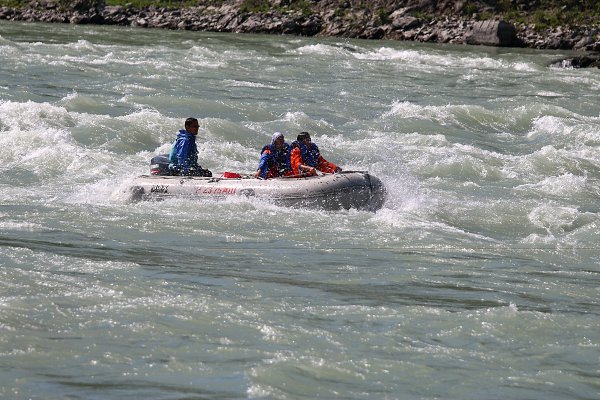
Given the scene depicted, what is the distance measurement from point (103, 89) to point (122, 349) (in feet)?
63.3

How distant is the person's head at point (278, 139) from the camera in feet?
49.8

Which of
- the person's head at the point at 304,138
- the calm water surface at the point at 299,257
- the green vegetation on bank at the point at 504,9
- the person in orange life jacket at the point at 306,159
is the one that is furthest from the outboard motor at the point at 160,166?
the green vegetation on bank at the point at 504,9

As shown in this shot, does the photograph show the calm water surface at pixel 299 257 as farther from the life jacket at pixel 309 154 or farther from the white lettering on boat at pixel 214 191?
the life jacket at pixel 309 154

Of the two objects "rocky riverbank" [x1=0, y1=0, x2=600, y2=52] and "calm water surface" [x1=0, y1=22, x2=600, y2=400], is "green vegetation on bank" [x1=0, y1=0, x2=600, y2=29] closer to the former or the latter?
"rocky riverbank" [x1=0, y1=0, x2=600, y2=52]

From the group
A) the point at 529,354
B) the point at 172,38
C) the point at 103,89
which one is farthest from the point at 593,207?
the point at 172,38

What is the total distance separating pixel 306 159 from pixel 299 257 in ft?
12.9

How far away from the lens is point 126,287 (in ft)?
32.8

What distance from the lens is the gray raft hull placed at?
14.8m

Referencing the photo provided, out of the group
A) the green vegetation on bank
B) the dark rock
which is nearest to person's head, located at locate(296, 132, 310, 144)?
the dark rock

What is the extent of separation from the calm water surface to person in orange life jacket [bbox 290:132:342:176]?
917mm

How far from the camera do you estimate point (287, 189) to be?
1483 centimetres

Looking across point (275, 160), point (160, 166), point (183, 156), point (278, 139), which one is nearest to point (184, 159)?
point (183, 156)

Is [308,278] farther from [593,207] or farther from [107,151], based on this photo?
[107,151]

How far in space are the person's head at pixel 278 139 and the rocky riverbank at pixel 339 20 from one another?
3333 centimetres
